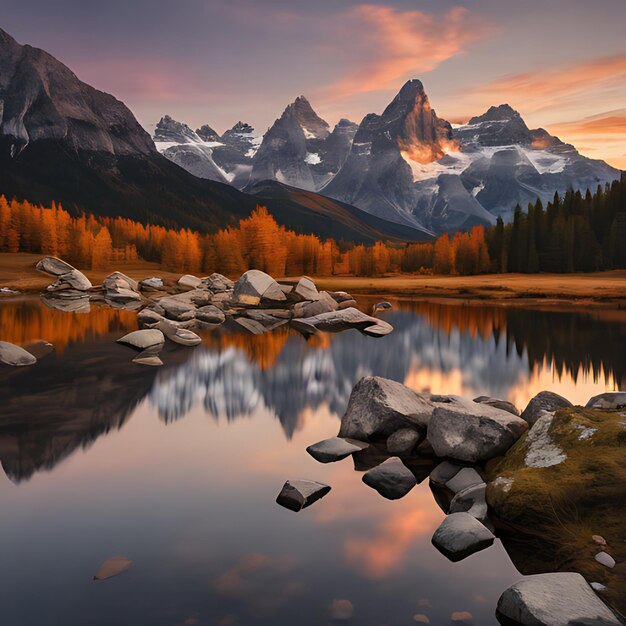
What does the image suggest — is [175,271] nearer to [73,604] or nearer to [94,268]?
[94,268]

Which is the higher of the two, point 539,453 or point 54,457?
point 539,453

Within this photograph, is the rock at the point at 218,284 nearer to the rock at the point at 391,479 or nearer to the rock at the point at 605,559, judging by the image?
the rock at the point at 391,479

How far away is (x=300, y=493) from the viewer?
973 centimetres

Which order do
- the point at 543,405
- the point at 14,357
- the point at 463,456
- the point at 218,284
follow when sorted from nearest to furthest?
the point at 463,456, the point at 543,405, the point at 14,357, the point at 218,284

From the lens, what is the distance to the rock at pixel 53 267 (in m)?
85.6

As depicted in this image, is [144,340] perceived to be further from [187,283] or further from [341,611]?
[187,283]

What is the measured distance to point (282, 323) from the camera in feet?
140

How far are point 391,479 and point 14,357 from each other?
19.8 m

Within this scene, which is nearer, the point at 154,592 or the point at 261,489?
the point at 154,592

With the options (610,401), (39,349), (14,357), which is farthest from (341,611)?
→ (39,349)

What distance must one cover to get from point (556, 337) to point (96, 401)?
1156 inches

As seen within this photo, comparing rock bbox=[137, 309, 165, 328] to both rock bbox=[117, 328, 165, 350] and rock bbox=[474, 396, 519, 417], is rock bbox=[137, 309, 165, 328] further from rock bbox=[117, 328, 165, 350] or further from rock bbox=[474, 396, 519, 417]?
rock bbox=[474, 396, 519, 417]

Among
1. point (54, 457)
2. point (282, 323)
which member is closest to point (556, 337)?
point (282, 323)

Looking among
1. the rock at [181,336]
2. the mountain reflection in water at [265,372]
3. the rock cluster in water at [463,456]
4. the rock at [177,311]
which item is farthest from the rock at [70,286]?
the rock cluster in water at [463,456]
